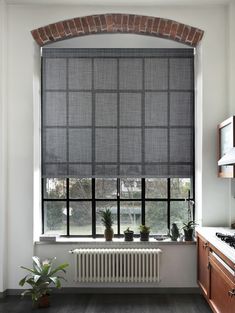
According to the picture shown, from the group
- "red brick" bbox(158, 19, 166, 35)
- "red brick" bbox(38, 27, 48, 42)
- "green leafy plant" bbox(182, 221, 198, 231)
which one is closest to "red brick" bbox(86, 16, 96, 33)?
"red brick" bbox(38, 27, 48, 42)

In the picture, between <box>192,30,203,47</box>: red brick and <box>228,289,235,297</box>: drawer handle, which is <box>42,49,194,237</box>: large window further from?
<box>228,289,235,297</box>: drawer handle

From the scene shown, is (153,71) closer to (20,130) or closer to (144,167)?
(144,167)

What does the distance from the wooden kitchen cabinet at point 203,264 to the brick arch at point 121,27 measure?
259 cm

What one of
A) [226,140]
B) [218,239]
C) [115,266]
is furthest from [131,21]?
[115,266]

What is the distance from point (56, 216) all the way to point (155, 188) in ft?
4.66

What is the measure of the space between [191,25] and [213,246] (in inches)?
111

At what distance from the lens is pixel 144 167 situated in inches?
223

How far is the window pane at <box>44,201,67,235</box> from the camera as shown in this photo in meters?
5.80

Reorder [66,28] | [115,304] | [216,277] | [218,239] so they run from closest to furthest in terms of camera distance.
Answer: [216,277] → [218,239] → [115,304] → [66,28]

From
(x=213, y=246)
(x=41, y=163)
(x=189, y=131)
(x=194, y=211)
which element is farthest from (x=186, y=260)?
(x=41, y=163)

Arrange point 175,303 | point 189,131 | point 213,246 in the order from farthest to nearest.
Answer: point 189,131
point 175,303
point 213,246

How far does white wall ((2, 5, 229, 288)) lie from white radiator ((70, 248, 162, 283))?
29 cm

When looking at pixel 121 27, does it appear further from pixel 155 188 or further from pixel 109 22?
pixel 155 188

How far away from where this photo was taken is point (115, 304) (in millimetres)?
4988
